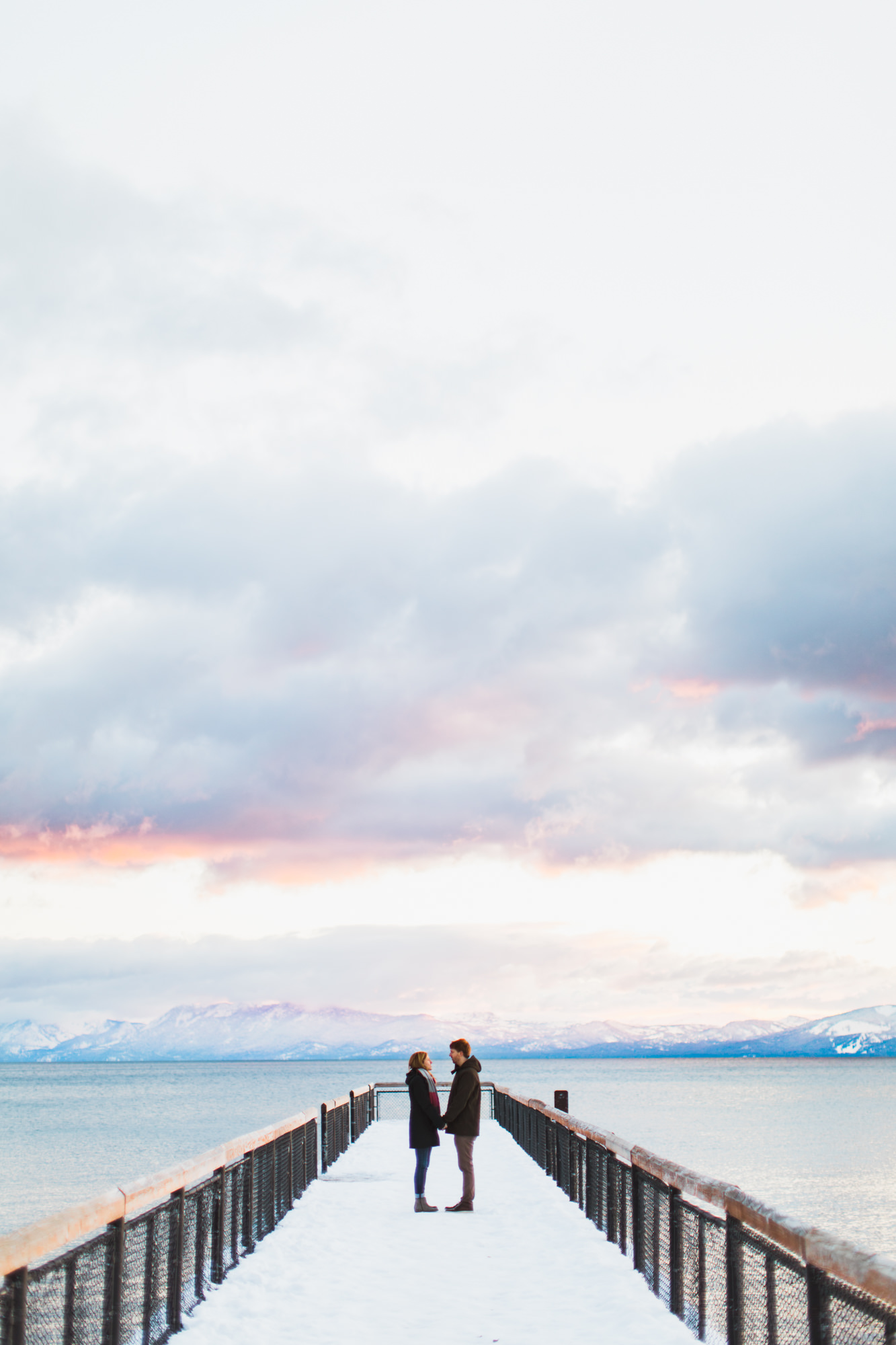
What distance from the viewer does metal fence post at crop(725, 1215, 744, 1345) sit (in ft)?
20.0

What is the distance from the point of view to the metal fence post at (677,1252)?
750 centimetres

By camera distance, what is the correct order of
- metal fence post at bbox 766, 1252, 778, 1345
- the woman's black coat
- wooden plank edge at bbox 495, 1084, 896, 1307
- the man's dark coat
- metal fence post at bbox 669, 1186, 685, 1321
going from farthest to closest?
1. the woman's black coat
2. the man's dark coat
3. metal fence post at bbox 669, 1186, 685, 1321
4. metal fence post at bbox 766, 1252, 778, 1345
5. wooden plank edge at bbox 495, 1084, 896, 1307

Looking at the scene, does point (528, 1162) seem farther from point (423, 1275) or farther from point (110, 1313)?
point (110, 1313)

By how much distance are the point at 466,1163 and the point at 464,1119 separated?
507 millimetres

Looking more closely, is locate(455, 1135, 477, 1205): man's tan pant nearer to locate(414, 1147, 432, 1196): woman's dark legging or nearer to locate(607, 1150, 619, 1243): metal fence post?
locate(414, 1147, 432, 1196): woman's dark legging

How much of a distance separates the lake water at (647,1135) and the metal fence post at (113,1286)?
9926 millimetres

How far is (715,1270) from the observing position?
281 inches

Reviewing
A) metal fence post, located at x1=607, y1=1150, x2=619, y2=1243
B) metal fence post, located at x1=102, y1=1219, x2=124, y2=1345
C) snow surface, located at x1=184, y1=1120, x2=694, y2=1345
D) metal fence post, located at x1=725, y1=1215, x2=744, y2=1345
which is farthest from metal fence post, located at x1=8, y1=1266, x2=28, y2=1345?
metal fence post, located at x1=607, y1=1150, x2=619, y2=1243

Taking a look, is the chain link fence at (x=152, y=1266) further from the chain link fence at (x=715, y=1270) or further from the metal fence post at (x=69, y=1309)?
the chain link fence at (x=715, y=1270)

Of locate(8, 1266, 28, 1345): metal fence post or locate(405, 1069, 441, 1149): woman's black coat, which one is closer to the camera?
locate(8, 1266, 28, 1345): metal fence post

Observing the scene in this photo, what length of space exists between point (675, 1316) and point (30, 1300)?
15.0ft

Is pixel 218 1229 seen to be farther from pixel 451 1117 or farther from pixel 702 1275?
pixel 451 1117

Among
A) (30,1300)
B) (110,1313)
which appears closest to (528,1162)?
(110,1313)

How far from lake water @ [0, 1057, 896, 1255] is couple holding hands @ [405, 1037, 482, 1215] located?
8.88 ft
